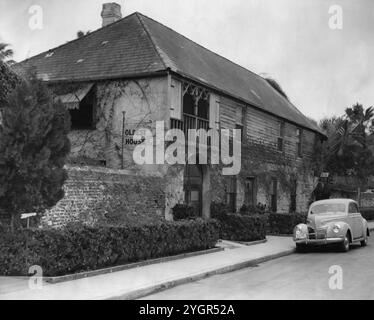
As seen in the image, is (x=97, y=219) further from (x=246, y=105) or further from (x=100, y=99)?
(x=246, y=105)

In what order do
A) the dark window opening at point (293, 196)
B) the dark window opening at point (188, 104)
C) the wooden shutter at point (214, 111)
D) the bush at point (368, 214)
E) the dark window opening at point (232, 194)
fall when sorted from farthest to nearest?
the bush at point (368, 214), the dark window opening at point (293, 196), the dark window opening at point (232, 194), the wooden shutter at point (214, 111), the dark window opening at point (188, 104)

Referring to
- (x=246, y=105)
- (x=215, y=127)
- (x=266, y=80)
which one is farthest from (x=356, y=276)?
(x=266, y=80)

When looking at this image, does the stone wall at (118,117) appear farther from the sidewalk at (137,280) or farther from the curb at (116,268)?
the sidewalk at (137,280)

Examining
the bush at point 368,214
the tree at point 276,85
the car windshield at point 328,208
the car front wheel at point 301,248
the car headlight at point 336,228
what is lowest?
the bush at point 368,214

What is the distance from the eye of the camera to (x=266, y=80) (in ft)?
115

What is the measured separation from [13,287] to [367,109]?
37.2m

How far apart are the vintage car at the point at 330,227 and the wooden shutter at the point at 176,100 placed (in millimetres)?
5702

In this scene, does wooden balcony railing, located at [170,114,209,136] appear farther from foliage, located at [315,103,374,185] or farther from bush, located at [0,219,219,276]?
foliage, located at [315,103,374,185]

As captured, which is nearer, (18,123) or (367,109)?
(18,123)

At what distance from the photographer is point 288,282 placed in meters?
10.4

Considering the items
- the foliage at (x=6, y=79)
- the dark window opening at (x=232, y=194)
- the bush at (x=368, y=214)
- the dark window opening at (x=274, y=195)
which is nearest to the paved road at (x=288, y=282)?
the dark window opening at (x=232, y=194)

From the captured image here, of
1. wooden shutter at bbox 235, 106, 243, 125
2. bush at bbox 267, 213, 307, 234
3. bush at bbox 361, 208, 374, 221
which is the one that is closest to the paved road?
bush at bbox 267, 213, 307, 234

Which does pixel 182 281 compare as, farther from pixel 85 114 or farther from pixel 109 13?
pixel 109 13

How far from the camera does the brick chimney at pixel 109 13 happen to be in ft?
82.2
